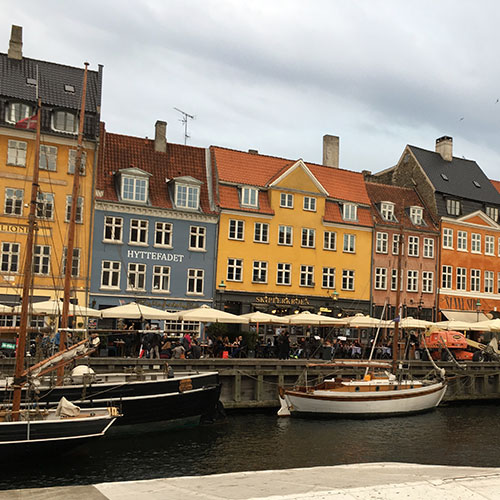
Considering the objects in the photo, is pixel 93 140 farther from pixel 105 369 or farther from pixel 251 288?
pixel 105 369

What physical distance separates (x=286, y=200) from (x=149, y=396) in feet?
80.1

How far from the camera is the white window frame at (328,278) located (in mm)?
46250

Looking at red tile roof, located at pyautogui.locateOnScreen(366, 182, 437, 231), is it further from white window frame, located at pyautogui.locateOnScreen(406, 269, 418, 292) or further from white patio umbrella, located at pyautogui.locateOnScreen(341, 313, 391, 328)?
white patio umbrella, located at pyautogui.locateOnScreen(341, 313, 391, 328)

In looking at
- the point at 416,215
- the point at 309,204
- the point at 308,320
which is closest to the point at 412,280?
the point at 416,215

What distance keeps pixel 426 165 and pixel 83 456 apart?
4140 cm

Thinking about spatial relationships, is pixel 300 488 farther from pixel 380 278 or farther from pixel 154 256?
pixel 380 278

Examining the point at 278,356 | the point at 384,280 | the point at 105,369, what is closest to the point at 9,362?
the point at 105,369

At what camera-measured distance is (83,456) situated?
19.6 meters

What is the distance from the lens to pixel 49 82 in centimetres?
4109

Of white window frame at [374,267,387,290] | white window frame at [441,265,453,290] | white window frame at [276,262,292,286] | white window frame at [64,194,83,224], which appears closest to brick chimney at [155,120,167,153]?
white window frame at [64,194,83,224]

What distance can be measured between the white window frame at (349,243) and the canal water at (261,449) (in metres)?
19.7

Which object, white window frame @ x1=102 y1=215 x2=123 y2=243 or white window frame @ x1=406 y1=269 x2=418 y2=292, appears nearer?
white window frame @ x1=102 y1=215 x2=123 y2=243

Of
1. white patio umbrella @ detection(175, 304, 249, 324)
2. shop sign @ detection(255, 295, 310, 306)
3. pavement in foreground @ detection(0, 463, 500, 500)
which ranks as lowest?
pavement in foreground @ detection(0, 463, 500, 500)

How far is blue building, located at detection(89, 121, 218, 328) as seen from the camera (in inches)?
1572
